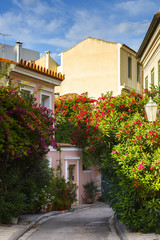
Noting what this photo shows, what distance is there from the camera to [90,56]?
34.8 m

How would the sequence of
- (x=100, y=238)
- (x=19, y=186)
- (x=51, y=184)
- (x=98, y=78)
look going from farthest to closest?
(x=98, y=78), (x=51, y=184), (x=19, y=186), (x=100, y=238)

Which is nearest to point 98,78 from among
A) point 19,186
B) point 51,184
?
point 51,184

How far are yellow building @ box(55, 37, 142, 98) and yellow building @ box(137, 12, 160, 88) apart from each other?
10.5m

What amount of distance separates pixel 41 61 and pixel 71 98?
877cm

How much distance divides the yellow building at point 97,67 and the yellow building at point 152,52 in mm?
10499

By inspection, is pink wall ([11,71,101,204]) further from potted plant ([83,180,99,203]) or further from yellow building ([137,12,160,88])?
yellow building ([137,12,160,88])

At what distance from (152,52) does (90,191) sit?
12.1 meters

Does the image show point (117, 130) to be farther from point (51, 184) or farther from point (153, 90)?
point (51, 184)

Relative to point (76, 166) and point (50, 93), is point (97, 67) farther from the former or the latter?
point (50, 93)

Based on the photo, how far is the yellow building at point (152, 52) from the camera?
54.9 ft

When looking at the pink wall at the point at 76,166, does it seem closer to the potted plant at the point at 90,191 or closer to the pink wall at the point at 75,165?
the pink wall at the point at 75,165

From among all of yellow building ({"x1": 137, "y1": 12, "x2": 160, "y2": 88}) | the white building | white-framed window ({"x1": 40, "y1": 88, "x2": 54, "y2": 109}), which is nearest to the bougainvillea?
yellow building ({"x1": 137, "y1": 12, "x2": 160, "y2": 88})

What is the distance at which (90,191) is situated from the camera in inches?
1098

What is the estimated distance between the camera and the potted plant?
90.4ft
